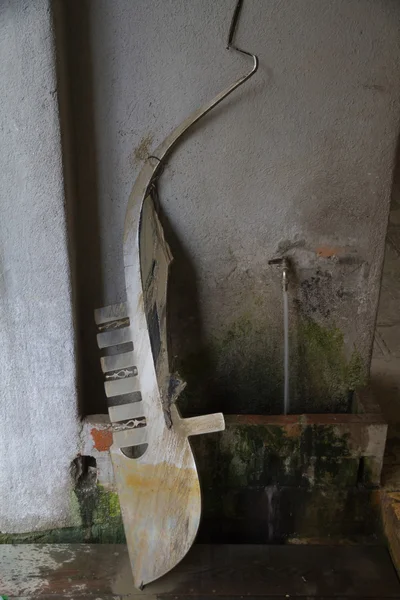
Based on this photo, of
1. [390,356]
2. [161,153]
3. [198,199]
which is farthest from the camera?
[390,356]

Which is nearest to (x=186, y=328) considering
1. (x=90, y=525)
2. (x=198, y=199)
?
(x=198, y=199)

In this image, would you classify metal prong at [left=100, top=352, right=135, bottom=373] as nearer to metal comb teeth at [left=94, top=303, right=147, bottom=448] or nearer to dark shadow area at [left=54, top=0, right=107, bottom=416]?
metal comb teeth at [left=94, top=303, right=147, bottom=448]

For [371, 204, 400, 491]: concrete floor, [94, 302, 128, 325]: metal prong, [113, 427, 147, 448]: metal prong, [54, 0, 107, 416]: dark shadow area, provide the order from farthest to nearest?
[371, 204, 400, 491]: concrete floor
[94, 302, 128, 325]: metal prong
[113, 427, 147, 448]: metal prong
[54, 0, 107, 416]: dark shadow area

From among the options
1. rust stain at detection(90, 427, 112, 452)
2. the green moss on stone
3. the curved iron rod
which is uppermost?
the curved iron rod

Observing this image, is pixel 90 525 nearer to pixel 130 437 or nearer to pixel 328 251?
pixel 130 437

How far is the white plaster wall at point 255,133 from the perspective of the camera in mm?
2107

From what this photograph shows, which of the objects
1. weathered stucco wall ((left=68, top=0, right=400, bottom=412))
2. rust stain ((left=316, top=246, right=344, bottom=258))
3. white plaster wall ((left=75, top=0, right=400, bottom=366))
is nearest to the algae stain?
weathered stucco wall ((left=68, top=0, right=400, bottom=412))

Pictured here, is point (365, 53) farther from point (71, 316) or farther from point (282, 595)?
point (282, 595)

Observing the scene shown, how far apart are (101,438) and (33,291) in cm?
68

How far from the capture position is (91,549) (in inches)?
96.0

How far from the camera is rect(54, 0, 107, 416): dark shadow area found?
2.10 m

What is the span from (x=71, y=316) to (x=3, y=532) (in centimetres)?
105

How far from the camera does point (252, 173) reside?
7.52ft

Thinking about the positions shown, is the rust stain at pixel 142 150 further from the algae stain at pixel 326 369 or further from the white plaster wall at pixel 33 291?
the algae stain at pixel 326 369
